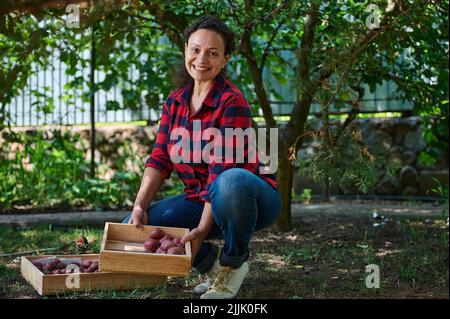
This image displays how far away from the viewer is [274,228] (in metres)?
4.55

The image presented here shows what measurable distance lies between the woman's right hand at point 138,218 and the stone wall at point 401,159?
3897mm

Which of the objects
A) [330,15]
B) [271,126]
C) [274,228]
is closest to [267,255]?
[274,228]

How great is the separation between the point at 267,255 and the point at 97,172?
322cm

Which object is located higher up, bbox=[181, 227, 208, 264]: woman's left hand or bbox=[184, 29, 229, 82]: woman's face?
bbox=[184, 29, 229, 82]: woman's face

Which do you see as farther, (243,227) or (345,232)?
(345,232)

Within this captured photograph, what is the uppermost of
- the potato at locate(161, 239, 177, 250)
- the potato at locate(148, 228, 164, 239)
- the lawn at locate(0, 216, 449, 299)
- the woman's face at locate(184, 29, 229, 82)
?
the woman's face at locate(184, 29, 229, 82)

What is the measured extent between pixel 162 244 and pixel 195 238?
5.4 inches

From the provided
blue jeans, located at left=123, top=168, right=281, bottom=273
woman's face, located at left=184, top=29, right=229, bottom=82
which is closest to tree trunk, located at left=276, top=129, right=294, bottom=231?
blue jeans, located at left=123, top=168, right=281, bottom=273

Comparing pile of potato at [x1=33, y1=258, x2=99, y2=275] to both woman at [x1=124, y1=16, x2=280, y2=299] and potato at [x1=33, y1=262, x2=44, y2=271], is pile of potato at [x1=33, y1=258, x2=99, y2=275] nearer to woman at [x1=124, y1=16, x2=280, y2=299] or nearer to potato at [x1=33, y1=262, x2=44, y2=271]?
potato at [x1=33, y1=262, x2=44, y2=271]

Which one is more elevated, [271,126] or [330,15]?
[330,15]

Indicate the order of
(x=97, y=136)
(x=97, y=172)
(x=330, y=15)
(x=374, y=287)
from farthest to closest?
(x=97, y=136) → (x=97, y=172) → (x=330, y=15) → (x=374, y=287)

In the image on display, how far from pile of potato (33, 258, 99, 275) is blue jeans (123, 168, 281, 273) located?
26 cm

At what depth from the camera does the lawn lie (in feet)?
9.95

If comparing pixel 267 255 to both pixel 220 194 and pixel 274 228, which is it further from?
pixel 220 194
